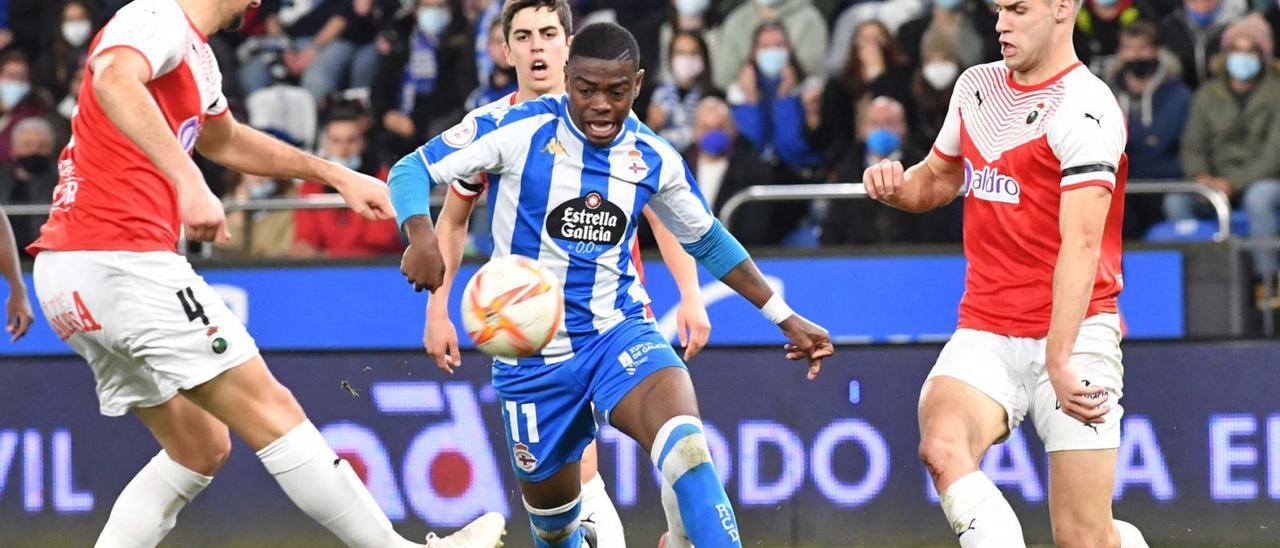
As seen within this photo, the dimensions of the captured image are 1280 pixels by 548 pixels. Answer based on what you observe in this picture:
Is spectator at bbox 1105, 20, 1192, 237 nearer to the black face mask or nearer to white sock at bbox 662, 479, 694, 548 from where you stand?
the black face mask

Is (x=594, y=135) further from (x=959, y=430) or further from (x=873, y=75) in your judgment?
(x=873, y=75)

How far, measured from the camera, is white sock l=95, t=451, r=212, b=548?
19.2 feet

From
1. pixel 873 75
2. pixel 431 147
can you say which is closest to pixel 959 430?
pixel 431 147

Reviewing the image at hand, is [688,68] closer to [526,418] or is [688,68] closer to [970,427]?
[526,418]

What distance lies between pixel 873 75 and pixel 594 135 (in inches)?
225

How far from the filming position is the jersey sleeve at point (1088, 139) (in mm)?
5379

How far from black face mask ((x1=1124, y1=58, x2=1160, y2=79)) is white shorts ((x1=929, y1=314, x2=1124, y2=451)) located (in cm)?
557

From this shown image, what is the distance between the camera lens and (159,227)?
5648mm

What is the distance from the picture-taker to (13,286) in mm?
6414

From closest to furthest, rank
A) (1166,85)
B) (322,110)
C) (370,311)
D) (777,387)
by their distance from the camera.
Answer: (777,387), (370,311), (1166,85), (322,110)

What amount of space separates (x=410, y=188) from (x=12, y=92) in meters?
7.86

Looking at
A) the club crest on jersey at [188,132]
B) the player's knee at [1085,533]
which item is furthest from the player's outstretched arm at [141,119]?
the player's knee at [1085,533]

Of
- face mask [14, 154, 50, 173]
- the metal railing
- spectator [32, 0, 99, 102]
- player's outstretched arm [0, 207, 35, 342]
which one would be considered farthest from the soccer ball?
spectator [32, 0, 99, 102]

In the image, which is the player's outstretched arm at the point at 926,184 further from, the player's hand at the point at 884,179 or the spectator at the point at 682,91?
the spectator at the point at 682,91
